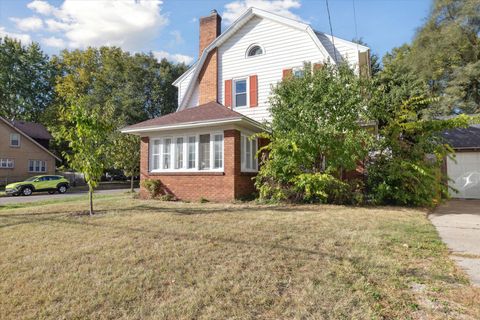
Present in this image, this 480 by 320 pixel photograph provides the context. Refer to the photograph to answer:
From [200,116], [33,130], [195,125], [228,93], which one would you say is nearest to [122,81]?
[33,130]

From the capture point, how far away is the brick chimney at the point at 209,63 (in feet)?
50.2

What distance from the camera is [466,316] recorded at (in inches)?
112

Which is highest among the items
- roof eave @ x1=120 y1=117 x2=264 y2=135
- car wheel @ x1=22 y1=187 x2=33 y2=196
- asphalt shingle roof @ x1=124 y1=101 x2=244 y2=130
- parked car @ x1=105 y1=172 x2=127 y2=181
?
asphalt shingle roof @ x1=124 y1=101 x2=244 y2=130

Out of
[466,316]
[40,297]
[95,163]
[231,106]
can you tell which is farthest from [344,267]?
[231,106]

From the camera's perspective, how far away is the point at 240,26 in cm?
1478

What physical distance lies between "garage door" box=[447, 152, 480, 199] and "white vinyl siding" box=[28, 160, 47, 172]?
36.1 metres

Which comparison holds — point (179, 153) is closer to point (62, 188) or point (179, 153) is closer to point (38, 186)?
point (38, 186)

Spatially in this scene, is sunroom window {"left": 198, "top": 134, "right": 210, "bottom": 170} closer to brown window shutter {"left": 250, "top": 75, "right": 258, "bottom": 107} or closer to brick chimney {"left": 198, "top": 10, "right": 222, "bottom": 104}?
brown window shutter {"left": 250, "top": 75, "right": 258, "bottom": 107}

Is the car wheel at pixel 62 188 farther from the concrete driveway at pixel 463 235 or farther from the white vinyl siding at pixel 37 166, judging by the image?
the concrete driveway at pixel 463 235

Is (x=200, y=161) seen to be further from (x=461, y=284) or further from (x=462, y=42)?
(x=462, y=42)

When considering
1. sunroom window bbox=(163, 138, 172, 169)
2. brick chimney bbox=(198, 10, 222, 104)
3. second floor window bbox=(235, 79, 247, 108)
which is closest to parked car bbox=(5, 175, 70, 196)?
sunroom window bbox=(163, 138, 172, 169)

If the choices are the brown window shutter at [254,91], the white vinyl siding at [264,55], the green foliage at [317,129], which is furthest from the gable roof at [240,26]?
the green foliage at [317,129]

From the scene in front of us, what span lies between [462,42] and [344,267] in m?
27.9

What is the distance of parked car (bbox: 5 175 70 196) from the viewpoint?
20281 millimetres
